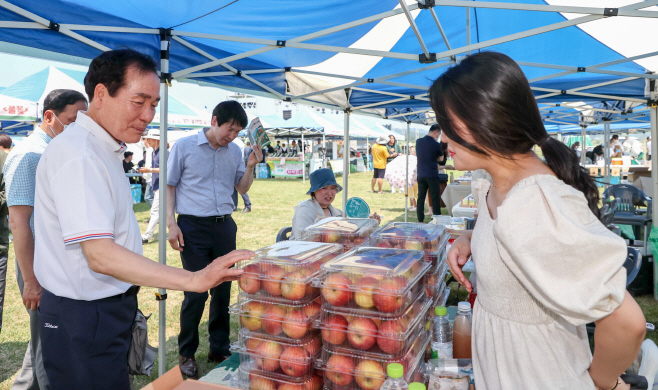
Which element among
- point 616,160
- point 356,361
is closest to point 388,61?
point 356,361

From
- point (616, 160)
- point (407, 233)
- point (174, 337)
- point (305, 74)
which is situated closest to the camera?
point (407, 233)

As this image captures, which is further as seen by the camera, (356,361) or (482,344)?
(356,361)

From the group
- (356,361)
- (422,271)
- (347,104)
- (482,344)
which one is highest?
(347,104)

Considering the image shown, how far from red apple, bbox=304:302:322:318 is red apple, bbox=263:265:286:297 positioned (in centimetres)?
12

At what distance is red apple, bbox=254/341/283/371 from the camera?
1.51 m

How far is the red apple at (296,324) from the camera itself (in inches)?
58.5

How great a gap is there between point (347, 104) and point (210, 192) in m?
2.86

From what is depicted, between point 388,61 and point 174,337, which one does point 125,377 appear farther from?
point 388,61

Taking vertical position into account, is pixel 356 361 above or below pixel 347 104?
below

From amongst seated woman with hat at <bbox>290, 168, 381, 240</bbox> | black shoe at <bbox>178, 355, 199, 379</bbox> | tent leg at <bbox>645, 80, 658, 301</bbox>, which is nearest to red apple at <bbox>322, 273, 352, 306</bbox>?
seated woman with hat at <bbox>290, 168, 381, 240</bbox>

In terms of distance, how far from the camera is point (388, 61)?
4945mm

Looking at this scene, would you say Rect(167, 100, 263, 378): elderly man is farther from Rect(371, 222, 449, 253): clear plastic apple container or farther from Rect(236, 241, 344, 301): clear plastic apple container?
Rect(236, 241, 344, 301): clear plastic apple container

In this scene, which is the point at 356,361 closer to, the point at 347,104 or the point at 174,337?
the point at 174,337

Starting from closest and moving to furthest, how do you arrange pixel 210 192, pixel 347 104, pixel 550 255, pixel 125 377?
pixel 550 255
pixel 125 377
pixel 210 192
pixel 347 104
